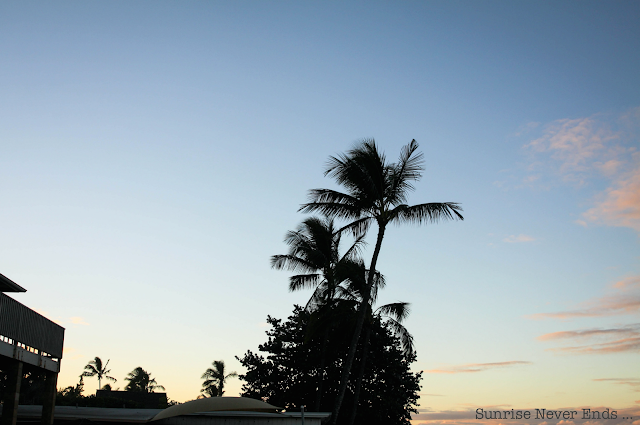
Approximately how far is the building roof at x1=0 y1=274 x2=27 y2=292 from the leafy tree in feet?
44.4

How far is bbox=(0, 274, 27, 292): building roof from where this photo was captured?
1698 cm

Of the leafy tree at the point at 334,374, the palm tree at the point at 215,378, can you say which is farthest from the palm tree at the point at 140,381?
the leafy tree at the point at 334,374

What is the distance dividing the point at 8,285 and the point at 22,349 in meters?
2.29

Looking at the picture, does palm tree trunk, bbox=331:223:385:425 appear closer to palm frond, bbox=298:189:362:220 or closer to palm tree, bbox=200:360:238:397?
palm frond, bbox=298:189:362:220

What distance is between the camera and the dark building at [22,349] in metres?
15.7

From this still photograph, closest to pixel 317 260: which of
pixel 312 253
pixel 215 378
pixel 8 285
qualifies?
pixel 312 253

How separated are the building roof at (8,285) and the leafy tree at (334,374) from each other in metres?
Answer: 13.5

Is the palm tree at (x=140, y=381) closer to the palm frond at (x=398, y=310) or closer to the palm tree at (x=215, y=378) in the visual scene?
the palm tree at (x=215, y=378)

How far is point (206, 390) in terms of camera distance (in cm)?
6481

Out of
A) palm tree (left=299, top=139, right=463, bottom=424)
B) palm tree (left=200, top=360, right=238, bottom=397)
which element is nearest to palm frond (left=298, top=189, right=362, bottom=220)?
palm tree (left=299, top=139, right=463, bottom=424)

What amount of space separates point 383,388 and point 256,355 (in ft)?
23.7

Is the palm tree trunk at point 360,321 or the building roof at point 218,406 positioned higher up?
the palm tree trunk at point 360,321

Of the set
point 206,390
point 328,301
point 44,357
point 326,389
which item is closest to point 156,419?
point 44,357

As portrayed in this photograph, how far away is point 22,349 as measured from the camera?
55.2ft
